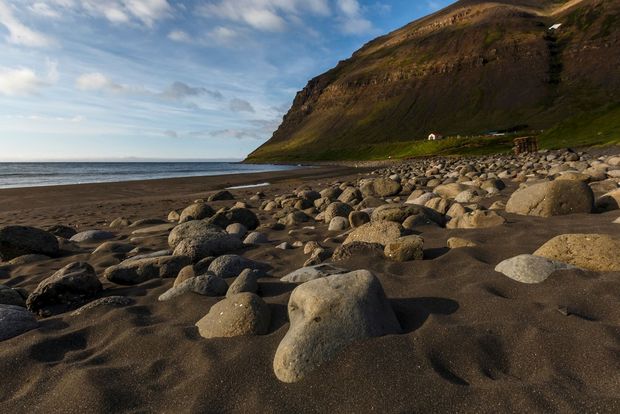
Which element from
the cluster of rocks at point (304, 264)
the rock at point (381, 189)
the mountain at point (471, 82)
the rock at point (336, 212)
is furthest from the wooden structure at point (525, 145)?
the mountain at point (471, 82)

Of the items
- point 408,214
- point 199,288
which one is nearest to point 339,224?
point 408,214

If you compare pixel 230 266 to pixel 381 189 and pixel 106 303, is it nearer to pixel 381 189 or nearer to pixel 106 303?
pixel 106 303

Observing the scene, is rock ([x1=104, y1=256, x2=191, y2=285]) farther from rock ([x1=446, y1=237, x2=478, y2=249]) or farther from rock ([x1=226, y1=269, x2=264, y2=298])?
rock ([x1=446, y1=237, x2=478, y2=249])

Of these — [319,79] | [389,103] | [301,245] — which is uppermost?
[319,79]

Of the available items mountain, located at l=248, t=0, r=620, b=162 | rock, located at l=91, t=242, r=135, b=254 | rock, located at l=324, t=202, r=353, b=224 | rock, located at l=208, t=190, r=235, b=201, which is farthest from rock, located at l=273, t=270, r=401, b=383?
mountain, located at l=248, t=0, r=620, b=162

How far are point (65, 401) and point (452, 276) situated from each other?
10.1 feet

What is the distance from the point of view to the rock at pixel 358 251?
14.0ft

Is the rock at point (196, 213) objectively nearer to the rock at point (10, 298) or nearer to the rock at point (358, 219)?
the rock at point (358, 219)

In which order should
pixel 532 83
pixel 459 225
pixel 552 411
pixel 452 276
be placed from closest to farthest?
1. pixel 552 411
2. pixel 452 276
3. pixel 459 225
4. pixel 532 83

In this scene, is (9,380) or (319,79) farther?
(319,79)

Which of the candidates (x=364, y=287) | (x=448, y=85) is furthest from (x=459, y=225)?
(x=448, y=85)

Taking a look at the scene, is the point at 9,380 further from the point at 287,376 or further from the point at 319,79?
the point at 319,79

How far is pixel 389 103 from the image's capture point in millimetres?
109125

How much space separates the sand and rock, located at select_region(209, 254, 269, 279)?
66cm
